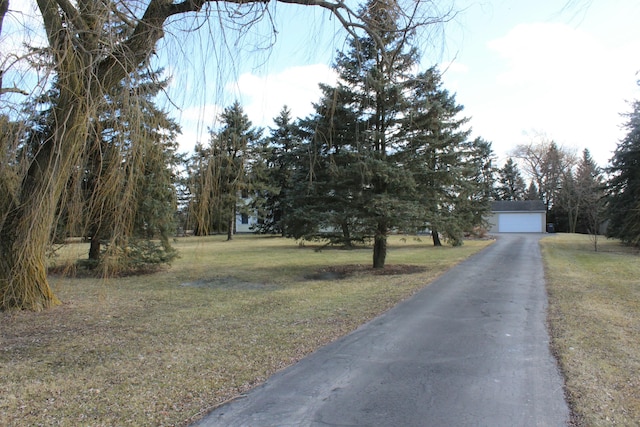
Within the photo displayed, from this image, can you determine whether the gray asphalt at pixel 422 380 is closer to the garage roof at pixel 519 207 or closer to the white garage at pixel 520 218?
the white garage at pixel 520 218

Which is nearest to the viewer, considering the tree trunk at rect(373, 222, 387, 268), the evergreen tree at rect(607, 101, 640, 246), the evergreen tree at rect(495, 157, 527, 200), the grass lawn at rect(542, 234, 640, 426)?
the grass lawn at rect(542, 234, 640, 426)

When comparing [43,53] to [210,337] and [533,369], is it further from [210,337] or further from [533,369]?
[533,369]

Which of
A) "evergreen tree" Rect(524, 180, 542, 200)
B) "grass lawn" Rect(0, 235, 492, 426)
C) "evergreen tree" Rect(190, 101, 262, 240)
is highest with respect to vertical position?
"evergreen tree" Rect(524, 180, 542, 200)

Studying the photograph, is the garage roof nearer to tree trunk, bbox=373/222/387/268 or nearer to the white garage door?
the white garage door

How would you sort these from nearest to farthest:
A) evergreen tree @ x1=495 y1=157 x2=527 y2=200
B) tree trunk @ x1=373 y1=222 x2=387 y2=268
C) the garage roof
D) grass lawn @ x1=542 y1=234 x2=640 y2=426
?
1. grass lawn @ x1=542 y1=234 x2=640 y2=426
2. tree trunk @ x1=373 y1=222 x2=387 y2=268
3. the garage roof
4. evergreen tree @ x1=495 y1=157 x2=527 y2=200

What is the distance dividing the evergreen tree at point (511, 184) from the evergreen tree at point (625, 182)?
129ft

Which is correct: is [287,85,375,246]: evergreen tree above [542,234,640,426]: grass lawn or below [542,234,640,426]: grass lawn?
above

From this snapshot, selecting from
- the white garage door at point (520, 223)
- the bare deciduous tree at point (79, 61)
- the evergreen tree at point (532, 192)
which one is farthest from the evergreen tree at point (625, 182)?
the evergreen tree at point (532, 192)

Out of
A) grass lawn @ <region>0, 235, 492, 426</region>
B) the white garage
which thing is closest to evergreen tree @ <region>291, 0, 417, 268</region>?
grass lawn @ <region>0, 235, 492, 426</region>

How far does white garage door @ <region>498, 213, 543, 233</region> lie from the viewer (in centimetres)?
4553

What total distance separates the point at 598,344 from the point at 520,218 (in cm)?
4497

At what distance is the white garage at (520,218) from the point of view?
45531 mm

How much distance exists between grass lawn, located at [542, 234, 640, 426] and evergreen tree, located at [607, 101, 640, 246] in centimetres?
1206

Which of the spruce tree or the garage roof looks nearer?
the spruce tree
